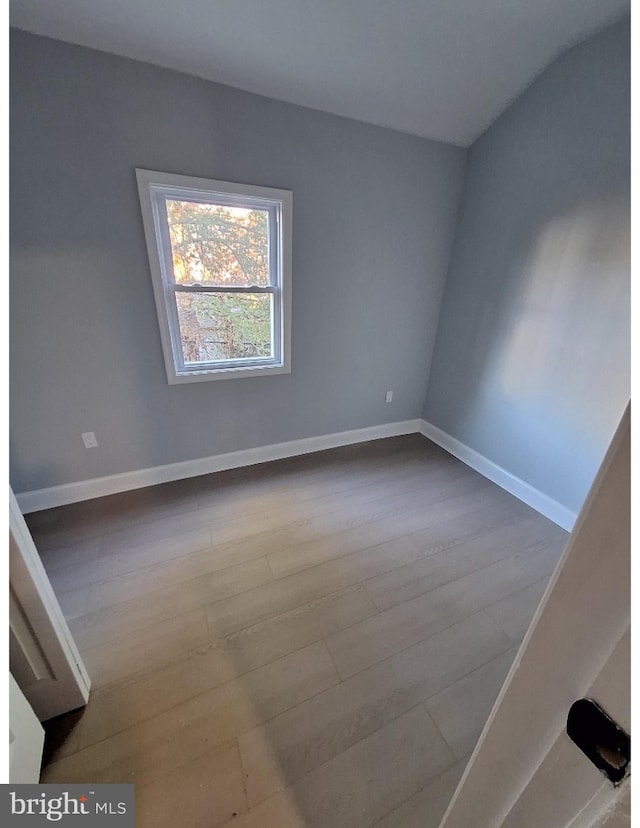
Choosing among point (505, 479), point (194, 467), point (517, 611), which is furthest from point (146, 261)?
point (505, 479)

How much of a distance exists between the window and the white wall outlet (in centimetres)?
59

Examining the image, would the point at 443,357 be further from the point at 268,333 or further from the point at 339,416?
the point at 268,333

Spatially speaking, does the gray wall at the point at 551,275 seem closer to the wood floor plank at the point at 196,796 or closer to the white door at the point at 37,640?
the wood floor plank at the point at 196,796

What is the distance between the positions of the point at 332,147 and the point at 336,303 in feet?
2.91

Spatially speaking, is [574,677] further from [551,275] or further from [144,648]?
[551,275]

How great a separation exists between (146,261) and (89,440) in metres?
1.13

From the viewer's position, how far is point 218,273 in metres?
1.98

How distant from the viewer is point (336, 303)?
233cm

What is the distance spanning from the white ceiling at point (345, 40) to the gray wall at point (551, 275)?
0.70 ft

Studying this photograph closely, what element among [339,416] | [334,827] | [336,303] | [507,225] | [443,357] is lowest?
[334,827]

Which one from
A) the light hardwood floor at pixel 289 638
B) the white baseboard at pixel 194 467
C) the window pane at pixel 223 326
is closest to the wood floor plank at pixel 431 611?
the light hardwood floor at pixel 289 638

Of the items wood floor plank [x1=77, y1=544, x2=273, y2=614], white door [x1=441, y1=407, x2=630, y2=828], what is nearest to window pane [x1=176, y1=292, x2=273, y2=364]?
wood floor plank [x1=77, y1=544, x2=273, y2=614]

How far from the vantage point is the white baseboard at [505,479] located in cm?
202

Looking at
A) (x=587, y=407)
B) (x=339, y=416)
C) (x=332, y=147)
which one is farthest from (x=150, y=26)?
(x=587, y=407)
